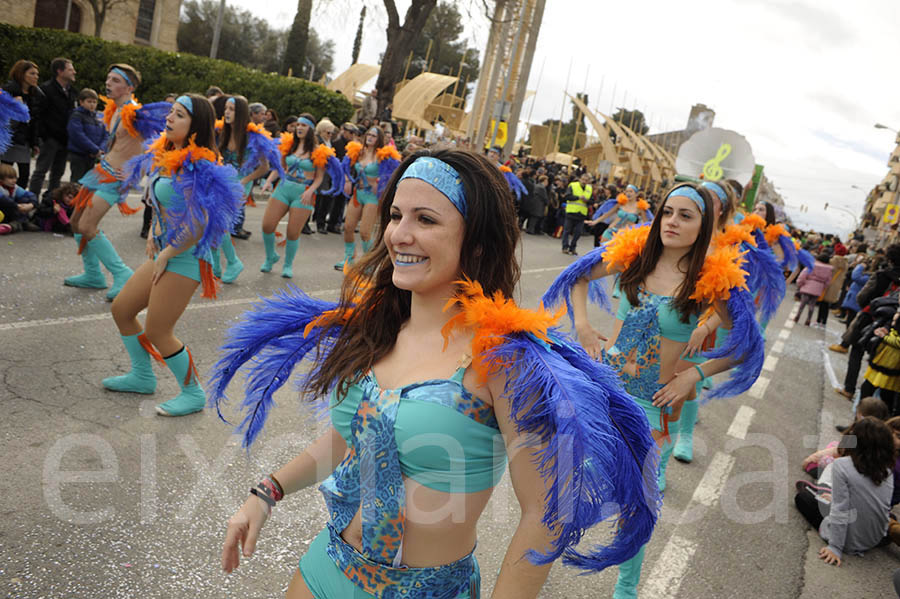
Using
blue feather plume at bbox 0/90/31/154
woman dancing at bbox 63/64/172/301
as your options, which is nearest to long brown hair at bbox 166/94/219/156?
woman dancing at bbox 63/64/172/301

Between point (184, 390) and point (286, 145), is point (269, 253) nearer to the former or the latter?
point (286, 145)

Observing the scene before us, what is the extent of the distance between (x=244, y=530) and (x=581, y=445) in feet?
3.19

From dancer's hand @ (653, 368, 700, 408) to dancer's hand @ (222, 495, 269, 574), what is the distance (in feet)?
7.32

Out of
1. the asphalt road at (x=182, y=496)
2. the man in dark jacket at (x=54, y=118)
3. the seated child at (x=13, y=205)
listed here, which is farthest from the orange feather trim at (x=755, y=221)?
the man in dark jacket at (x=54, y=118)

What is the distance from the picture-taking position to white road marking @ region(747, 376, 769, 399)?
29.2ft

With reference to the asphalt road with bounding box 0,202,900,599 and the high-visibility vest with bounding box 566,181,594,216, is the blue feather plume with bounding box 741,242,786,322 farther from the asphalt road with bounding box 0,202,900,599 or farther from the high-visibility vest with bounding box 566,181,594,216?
the high-visibility vest with bounding box 566,181,594,216

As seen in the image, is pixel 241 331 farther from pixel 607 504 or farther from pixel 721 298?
pixel 721 298

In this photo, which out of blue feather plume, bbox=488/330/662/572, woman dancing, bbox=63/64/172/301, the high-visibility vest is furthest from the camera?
the high-visibility vest

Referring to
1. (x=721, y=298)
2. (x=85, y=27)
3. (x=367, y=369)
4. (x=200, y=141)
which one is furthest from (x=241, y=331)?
(x=85, y=27)

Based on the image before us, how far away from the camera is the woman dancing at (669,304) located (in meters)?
3.77

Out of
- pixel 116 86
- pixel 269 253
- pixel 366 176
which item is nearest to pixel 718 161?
pixel 366 176

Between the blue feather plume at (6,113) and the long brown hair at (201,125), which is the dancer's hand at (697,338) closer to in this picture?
the long brown hair at (201,125)

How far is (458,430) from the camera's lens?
66.7 inches

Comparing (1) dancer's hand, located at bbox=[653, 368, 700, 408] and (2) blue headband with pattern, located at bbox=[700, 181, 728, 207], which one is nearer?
(1) dancer's hand, located at bbox=[653, 368, 700, 408]
